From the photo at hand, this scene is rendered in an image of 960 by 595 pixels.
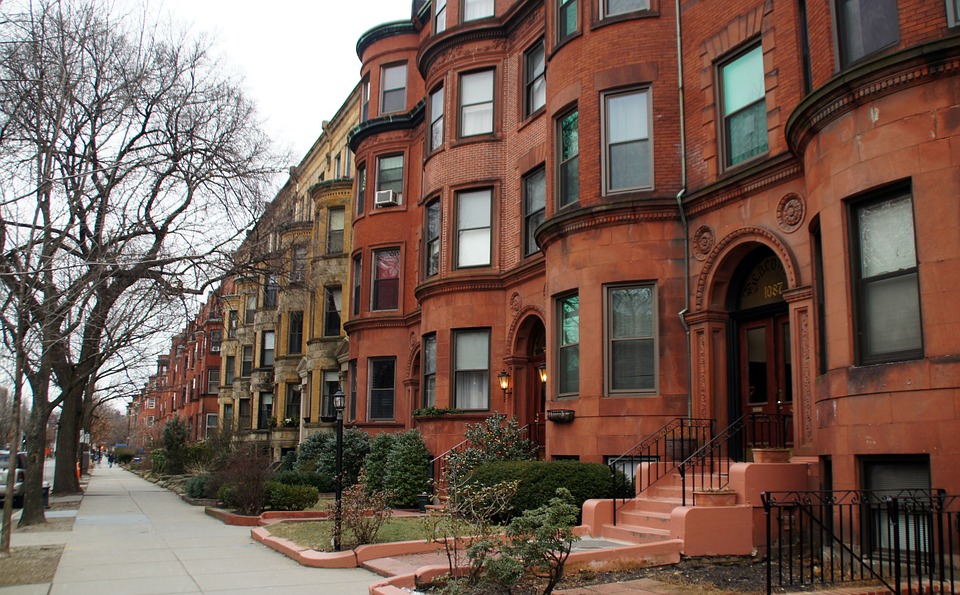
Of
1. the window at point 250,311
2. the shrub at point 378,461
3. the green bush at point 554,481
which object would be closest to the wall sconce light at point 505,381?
the shrub at point 378,461

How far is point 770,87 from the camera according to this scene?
46.1ft

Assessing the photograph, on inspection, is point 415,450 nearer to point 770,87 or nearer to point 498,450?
point 498,450

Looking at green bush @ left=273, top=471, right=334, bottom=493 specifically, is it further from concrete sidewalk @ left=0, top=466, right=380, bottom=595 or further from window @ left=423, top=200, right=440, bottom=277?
window @ left=423, top=200, right=440, bottom=277

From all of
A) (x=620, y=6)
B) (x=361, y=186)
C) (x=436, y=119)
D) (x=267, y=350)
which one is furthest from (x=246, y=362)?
(x=620, y=6)

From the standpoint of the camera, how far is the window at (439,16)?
25.4 metres

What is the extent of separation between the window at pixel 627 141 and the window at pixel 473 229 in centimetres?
626

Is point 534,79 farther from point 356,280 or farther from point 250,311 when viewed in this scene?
point 250,311

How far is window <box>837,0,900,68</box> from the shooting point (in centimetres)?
1085

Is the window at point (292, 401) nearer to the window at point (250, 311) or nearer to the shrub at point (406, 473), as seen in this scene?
the window at point (250, 311)

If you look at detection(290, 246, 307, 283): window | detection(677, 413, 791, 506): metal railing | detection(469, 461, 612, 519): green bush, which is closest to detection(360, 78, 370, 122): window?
detection(290, 246, 307, 283): window

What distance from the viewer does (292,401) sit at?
40531mm

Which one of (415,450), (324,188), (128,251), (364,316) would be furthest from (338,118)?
(415,450)

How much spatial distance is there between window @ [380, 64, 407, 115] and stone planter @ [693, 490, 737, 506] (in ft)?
67.2

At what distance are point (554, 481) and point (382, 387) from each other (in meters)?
13.8
